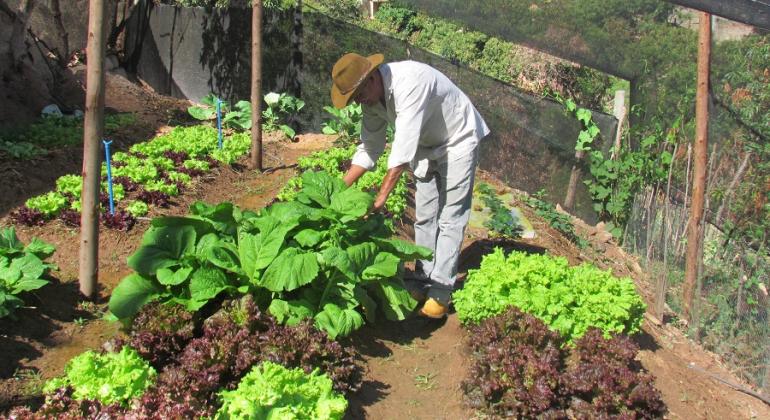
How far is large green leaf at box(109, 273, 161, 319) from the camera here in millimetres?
3936

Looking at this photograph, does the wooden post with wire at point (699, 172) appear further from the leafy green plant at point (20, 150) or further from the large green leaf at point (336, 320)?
the leafy green plant at point (20, 150)

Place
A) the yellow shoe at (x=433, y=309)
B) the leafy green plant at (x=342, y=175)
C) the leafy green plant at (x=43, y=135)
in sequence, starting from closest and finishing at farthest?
1. the yellow shoe at (x=433, y=309)
2. the leafy green plant at (x=342, y=175)
3. the leafy green plant at (x=43, y=135)

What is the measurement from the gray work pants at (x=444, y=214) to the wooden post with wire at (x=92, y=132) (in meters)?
2.21

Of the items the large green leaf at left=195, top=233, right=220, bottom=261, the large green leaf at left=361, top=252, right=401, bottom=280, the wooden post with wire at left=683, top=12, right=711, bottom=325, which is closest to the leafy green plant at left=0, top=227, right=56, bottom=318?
the large green leaf at left=195, top=233, right=220, bottom=261

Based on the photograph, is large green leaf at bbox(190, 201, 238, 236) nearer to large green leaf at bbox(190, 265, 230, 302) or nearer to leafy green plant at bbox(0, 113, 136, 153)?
large green leaf at bbox(190, 265, 230, 302)

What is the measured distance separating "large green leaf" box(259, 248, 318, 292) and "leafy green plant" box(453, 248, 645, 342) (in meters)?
1.22

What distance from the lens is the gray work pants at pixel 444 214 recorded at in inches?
197

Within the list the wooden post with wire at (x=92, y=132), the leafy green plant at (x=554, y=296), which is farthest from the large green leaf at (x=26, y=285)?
the leafy green plant at (x=554, y=296)

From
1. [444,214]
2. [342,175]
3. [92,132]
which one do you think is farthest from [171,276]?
[342,175]

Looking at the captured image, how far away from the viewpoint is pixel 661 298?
231 inches

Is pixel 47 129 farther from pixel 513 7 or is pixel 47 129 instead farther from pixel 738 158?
pixel 738 158

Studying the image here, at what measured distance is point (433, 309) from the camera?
498cm

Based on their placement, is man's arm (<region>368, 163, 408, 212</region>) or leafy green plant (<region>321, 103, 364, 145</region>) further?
leafy green plant (<region>321, 103, 364, 145</region>)

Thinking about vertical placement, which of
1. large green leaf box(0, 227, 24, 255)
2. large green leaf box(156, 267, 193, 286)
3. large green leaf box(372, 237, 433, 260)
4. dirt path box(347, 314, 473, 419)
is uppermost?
large green leaf box(372, 237, 433, 260)
